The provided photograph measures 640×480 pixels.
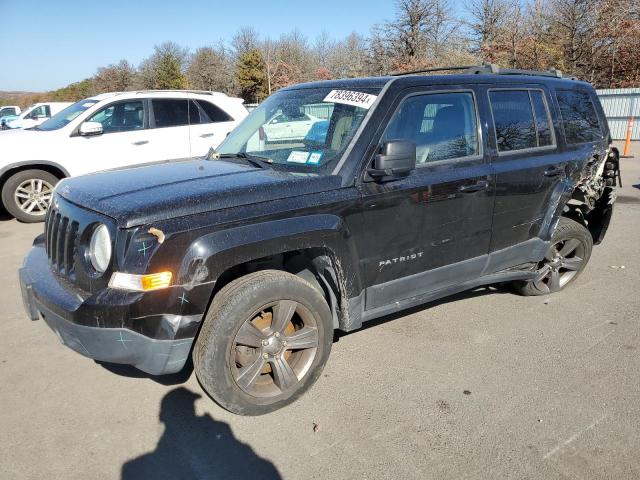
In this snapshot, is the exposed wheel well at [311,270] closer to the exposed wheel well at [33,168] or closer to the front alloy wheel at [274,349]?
the front alloy wheel at [274,349]

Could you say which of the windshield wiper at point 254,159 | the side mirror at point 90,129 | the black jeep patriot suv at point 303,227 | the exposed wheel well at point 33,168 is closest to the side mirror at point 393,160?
the black jeep patriot suv at point 303,227

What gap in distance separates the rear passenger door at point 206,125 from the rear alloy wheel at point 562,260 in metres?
5.75

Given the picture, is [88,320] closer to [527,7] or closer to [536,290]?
[536,290]

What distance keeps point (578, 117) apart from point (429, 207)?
217cm

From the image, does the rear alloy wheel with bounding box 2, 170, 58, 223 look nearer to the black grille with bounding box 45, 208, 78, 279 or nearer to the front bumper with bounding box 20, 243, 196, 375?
the black grille with bounding box 45, 208, 78, 279

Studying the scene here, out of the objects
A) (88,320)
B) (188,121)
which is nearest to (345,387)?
(88,320)

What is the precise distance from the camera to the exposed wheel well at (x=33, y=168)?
24.4 ft

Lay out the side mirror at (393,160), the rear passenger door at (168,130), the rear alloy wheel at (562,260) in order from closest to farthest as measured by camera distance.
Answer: the side mirror at (393,160), the rear alloy wheel at (562,260), the rear passenger door at (168,130)

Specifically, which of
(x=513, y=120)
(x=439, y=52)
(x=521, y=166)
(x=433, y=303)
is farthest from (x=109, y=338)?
(x=439, y=52)

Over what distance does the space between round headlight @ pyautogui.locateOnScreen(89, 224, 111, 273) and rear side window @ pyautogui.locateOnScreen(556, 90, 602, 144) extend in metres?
3.77

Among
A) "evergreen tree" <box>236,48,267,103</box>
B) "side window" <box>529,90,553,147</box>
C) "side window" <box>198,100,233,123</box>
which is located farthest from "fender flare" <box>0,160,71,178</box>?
"evergreen tree" <box>236,48,267,103</box>

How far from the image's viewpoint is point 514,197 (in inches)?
150

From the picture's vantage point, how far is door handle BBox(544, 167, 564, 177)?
13.1ft

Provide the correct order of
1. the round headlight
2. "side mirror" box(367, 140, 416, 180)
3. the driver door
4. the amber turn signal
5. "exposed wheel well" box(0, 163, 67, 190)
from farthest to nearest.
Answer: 1. the driver door
2. "exposed wheel well" box(0, 163, 67, 190)
3. "side mirror" box(367, 140, 416, 180)
4. the round headlight
5. the amber turn signal
